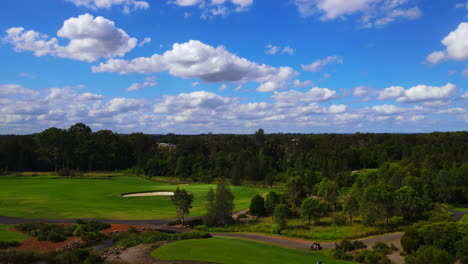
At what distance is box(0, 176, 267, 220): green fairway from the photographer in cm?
5062

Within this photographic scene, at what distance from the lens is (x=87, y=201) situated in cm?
6169

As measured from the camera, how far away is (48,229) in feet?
123

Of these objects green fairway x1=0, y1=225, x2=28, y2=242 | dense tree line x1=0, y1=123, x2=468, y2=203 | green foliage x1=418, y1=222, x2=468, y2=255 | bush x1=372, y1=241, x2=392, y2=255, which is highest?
dense tree line x1=0, y1=123, x2=468, y2=203

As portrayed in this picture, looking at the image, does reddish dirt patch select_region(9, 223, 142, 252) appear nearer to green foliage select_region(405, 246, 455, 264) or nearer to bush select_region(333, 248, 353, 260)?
bush select_region(333, 248, 353, 260)

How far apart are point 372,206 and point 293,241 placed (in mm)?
12869

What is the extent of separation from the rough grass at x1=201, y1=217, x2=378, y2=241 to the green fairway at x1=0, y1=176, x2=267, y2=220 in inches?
437

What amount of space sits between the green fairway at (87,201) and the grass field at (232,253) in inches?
794

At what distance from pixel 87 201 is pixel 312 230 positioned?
138 ft

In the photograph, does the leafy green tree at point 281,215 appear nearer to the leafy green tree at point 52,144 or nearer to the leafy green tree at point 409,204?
the leafy green tree at point 409,204

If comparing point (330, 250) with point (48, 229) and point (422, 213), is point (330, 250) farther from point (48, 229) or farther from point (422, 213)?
point (48, 229)

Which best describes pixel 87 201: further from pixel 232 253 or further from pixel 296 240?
pixel 232 253

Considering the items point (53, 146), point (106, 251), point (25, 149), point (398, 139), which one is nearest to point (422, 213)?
point (106, 251)

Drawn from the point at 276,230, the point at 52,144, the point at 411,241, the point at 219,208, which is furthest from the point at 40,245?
the point at 52,144

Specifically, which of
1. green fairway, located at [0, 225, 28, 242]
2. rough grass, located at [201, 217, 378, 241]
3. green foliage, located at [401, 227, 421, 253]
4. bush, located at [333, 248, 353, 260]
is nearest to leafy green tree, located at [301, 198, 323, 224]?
rough grass, located at [201, 217, 378, 241]
